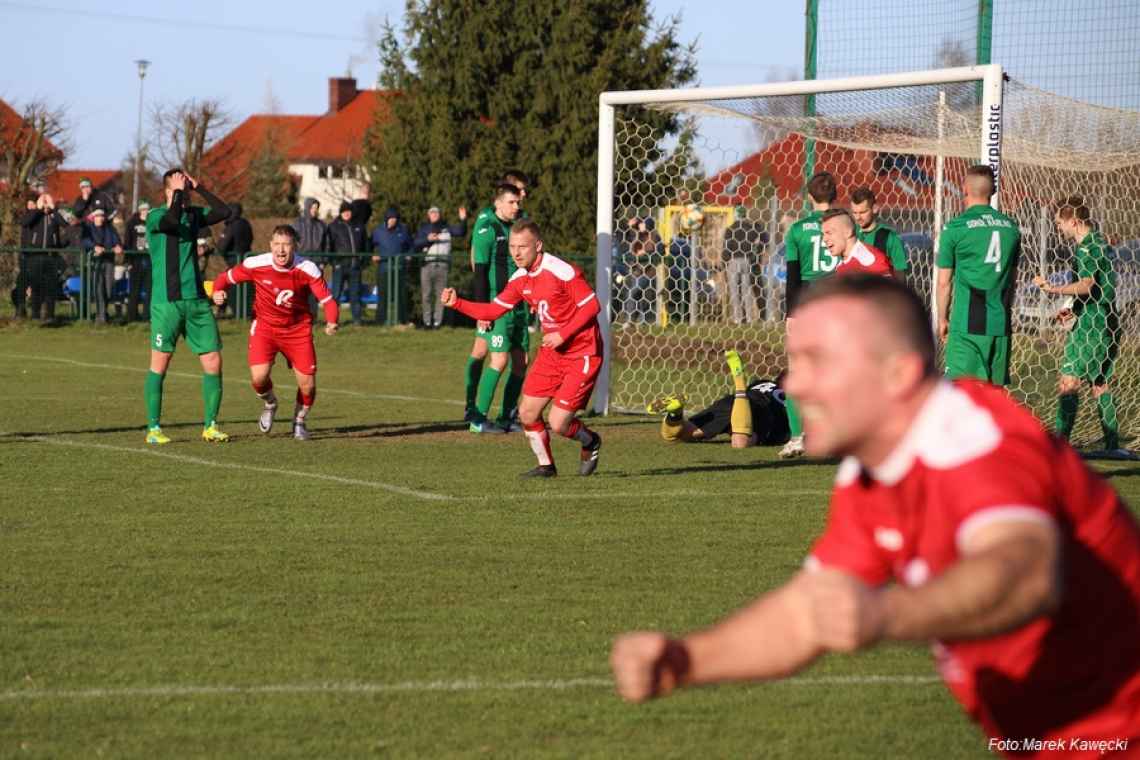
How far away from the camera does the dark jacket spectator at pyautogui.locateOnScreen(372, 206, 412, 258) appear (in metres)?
27.6

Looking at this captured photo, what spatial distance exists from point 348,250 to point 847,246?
57.4 feet

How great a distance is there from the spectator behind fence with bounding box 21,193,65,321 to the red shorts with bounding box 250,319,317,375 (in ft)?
46.2

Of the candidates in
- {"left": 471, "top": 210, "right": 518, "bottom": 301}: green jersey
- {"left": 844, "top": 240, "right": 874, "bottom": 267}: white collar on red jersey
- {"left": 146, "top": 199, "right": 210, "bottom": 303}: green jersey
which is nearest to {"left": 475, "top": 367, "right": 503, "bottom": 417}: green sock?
{"left": 471, "top": 210, "right": 518, "bottom": 301}: green jersey

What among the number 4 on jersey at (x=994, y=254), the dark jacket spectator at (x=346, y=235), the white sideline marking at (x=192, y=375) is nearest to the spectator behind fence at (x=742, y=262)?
the white sideline marking at (x=192, y=375)

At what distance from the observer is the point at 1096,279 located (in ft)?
44.6

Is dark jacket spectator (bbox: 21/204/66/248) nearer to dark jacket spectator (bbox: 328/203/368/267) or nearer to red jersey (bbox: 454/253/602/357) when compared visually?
dark jacket spectator (bbox: 328/203/368/267)

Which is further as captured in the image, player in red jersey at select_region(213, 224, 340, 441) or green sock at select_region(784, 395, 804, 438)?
player in red jersey at select_region(213, 224, 340, 441)

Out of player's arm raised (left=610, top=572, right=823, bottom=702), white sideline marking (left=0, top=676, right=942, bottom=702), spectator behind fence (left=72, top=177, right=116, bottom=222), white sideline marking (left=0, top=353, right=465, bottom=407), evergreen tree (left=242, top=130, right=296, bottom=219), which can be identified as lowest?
white sideline marking (left=0, top=353, right=465, bottom=407)

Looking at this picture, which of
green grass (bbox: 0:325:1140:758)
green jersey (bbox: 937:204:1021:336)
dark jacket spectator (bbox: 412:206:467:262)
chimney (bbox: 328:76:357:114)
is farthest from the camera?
chimney (bbox: 328:76:357:114)

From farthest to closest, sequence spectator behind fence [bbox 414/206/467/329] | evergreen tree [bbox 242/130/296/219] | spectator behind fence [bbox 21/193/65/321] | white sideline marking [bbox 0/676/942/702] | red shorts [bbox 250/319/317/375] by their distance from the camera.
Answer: evergreen tree [bbox 242/130/296/219]
spectator behind fence [bbox 414/206/467/329]
spectator behind fence [bbox 21/193/65/321]
red shorts [bbox 250/319/317/375]
white sideline marking [bbox 0/676/942/702]

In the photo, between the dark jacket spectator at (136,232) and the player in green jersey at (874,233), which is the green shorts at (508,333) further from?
the dark jacket spectator at (136,232)

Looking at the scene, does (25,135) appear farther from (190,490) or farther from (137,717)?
(137,717)

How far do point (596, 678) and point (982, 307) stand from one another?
257 inches

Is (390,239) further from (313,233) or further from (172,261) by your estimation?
(172,261)
